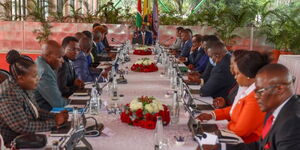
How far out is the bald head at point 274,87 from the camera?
204cm

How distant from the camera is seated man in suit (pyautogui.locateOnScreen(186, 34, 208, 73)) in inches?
243

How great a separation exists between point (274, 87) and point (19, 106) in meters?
1.57

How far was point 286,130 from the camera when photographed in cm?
182

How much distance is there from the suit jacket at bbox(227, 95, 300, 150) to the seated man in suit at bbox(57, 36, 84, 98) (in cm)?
270

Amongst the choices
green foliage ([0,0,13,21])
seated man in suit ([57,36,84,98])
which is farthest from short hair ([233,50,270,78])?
green foliage ([0,0,13,21])

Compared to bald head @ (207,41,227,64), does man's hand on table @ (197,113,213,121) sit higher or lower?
lower

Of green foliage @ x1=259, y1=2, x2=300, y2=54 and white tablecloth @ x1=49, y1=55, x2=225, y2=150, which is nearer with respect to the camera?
white tablecloth @ x1=49, y1=55, x2=225, y2=150

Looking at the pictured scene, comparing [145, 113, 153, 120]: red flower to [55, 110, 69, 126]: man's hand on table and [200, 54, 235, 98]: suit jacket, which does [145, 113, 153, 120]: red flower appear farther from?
[200, 54, 235, 98]: suit jacket

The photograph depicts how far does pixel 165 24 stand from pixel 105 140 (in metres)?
9.67

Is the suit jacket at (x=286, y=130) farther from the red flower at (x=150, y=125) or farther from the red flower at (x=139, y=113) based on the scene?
the red flower at (x=139, y=113)

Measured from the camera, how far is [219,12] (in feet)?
35.4

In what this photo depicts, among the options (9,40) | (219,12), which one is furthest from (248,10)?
(9,40)

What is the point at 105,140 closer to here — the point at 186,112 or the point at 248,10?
the point at 186,112

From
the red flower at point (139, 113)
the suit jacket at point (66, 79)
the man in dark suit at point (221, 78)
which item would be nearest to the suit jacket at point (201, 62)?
the man in dark suit at point (221, 78)
